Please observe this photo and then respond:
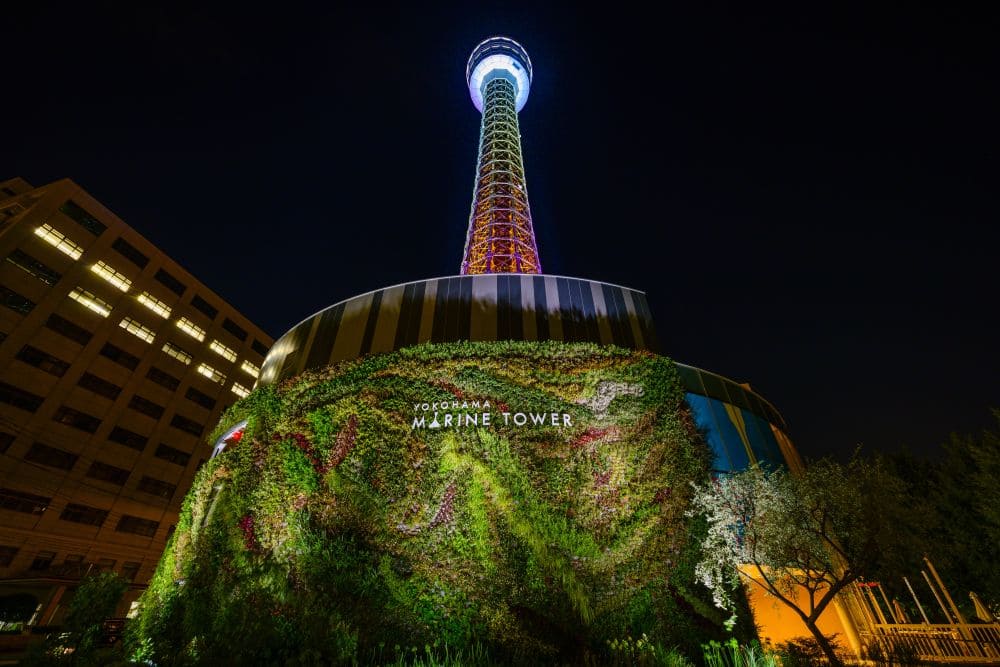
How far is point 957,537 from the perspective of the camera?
21844mm

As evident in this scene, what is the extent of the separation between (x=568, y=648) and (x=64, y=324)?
48216 millimetres

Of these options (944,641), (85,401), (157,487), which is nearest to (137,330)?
(85,401)

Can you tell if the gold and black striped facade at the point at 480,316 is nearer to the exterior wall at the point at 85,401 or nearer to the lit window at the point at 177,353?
the exterior wall at the point at 85,401

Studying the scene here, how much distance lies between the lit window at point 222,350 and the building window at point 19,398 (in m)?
17.0

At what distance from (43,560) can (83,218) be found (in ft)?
95.6

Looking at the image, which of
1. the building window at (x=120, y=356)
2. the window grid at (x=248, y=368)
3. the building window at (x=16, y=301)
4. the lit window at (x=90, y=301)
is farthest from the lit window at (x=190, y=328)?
the building window at (x=16, y=301)

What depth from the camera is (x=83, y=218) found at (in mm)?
42875

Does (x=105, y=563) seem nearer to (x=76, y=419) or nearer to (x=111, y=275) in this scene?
(x=76, y=419)

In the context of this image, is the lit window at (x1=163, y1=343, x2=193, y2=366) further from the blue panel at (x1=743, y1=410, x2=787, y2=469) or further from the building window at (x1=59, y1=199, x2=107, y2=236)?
the blue panel at (x1=743, y1=410, x2=787, y2=469)

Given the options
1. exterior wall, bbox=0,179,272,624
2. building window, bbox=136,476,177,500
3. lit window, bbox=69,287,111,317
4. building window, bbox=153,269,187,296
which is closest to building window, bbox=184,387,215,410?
exterior wall, bbox=0,179,272,624

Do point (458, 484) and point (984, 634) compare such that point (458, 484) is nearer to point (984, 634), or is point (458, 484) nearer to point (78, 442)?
point (984, 634)

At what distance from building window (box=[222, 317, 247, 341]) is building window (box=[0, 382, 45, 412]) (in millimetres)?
20230

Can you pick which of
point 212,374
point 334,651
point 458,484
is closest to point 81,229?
point 212,374

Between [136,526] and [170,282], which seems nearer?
[136,526]
